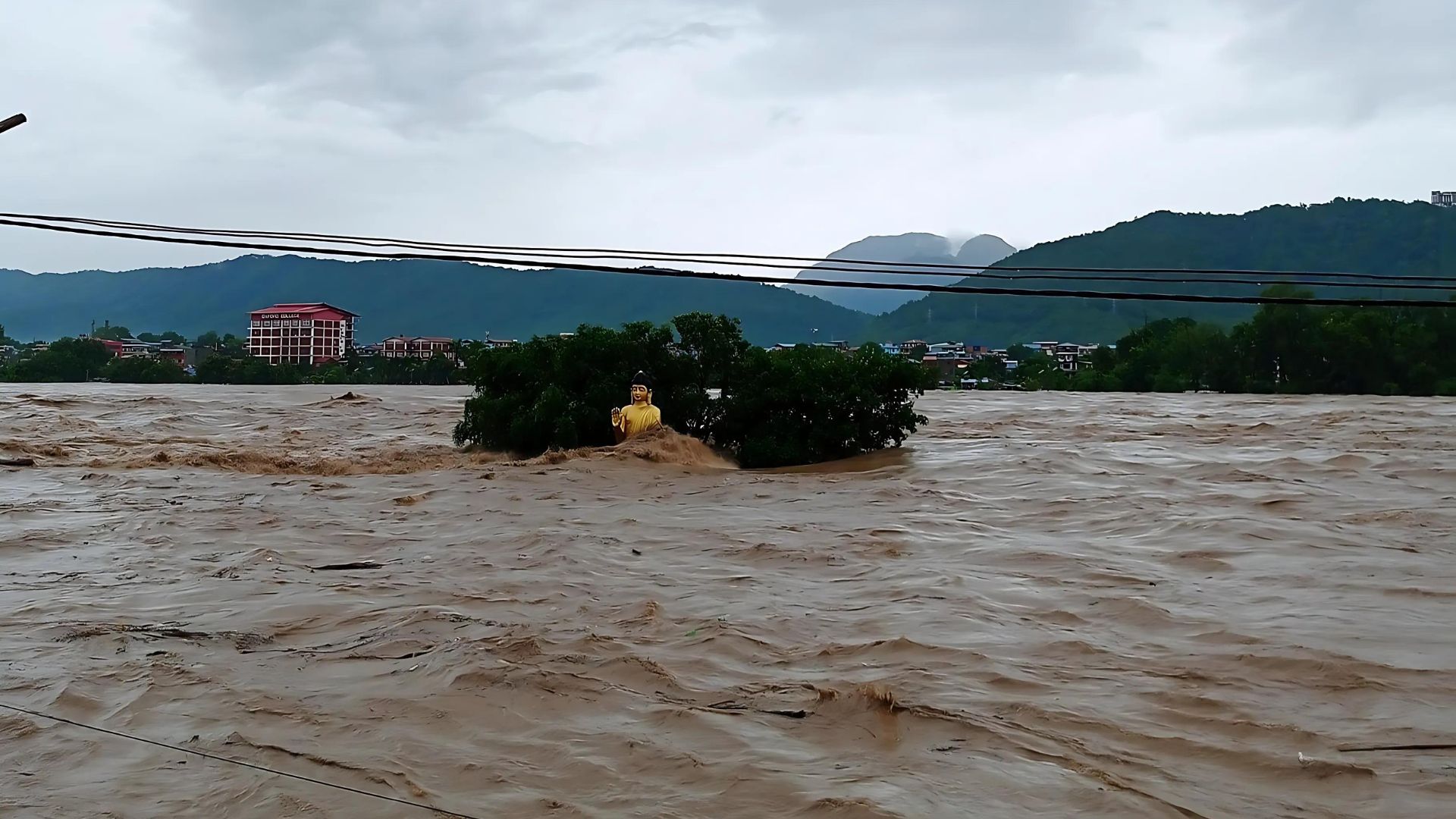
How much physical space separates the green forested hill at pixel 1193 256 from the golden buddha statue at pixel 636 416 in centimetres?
10196

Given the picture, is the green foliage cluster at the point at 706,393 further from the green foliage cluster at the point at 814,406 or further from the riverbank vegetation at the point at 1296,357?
the riverbank vegetation at the point at 1296,357

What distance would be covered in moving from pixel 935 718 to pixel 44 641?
14.9 ft

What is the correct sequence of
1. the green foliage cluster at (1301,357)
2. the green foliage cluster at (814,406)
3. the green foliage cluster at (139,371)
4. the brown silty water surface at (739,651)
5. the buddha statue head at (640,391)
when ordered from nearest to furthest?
the brown silty water surface at (739,651), the buddha statue head at (640,391), the green foliage cluster at (814,406), the green foliage cluster at (1301,357), the green foliage cluster at (139,371)

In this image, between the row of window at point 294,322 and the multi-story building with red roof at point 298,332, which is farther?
the row of window at point 294,322

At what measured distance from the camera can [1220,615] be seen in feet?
20.0

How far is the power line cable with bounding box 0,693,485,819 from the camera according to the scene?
3465 mm

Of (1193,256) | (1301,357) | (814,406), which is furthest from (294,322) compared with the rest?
(1193,256)

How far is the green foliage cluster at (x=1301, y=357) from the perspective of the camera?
57.9 meters

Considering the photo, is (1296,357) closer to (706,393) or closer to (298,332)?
(706,393)

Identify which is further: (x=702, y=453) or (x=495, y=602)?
(x=702, y=453)

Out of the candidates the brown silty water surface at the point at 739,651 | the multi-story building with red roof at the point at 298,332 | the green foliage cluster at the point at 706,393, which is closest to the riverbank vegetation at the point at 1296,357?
the green foliage cluster at the point at 706,393

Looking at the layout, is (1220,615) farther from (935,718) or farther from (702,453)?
(702,453)

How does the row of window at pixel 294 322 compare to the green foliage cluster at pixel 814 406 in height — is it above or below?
above

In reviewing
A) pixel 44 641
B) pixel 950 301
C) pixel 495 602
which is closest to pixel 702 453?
pixel 495 602
